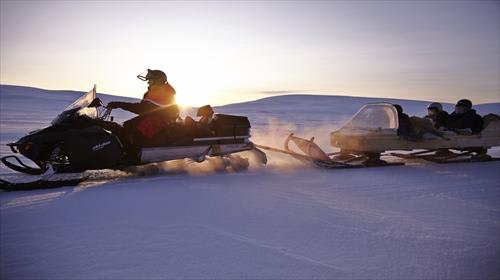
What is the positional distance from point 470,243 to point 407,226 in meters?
0.56

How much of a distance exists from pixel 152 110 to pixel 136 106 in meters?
0.25

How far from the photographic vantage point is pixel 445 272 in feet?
9.82

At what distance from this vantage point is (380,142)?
7852 mm

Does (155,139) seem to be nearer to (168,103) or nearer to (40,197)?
(168,103)

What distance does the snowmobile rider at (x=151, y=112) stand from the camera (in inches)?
243

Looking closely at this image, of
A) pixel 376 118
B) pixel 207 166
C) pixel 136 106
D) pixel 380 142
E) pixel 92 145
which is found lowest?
pixel 207 166

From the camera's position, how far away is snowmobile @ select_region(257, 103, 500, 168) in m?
7.85

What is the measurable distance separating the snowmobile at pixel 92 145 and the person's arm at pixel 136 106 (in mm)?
245

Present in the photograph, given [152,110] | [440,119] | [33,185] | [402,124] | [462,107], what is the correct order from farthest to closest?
[440,119] → [462,107] → [402,124] → [152,110] → [33,185]

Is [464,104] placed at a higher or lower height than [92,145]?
higher

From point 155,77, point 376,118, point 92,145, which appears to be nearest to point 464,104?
point 376,118

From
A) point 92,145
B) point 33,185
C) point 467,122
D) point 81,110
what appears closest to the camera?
point 33,185

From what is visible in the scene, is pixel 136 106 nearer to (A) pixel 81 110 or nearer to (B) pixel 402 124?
(A) pixel 81 110

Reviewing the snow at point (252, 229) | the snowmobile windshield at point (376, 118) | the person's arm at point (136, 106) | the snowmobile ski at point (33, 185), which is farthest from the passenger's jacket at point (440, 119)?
the snowmobile ski at point (33, 185)
